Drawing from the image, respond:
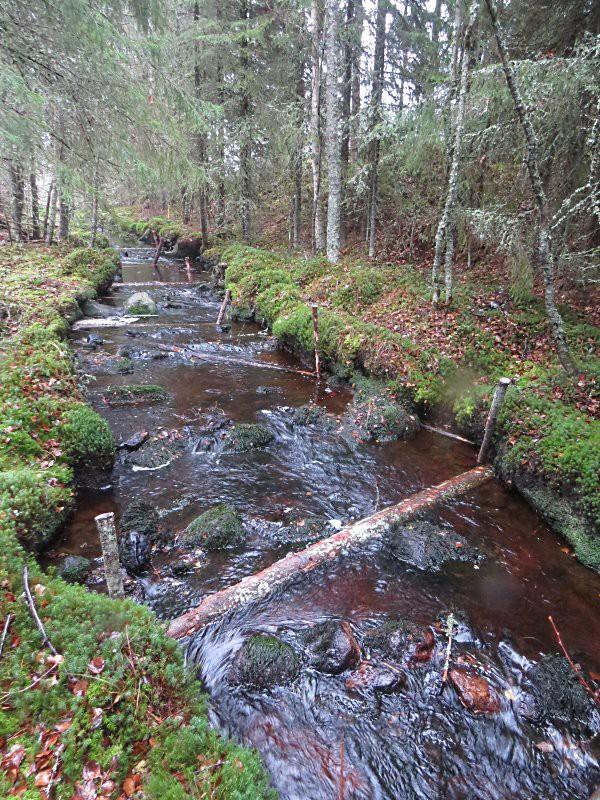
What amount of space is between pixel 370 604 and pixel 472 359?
6.09 metres

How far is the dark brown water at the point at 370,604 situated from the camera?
10.8 ft

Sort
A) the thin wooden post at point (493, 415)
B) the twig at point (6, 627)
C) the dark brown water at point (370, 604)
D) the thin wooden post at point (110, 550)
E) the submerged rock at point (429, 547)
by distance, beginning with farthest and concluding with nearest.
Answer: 1. the thin wooden post at point (493, 415)
2. the submerged rock at point (429, 547)
3. the thin wooden post at point (110, 550)
4. the dark brown water at point (370, 604)
5. the twig at point (6, 627)

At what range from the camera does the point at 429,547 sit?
542 centimetres

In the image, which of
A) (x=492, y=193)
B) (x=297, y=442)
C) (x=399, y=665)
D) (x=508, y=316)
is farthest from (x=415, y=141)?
(x=399, y=665)

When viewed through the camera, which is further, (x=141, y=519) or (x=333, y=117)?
(x=333, y=117)

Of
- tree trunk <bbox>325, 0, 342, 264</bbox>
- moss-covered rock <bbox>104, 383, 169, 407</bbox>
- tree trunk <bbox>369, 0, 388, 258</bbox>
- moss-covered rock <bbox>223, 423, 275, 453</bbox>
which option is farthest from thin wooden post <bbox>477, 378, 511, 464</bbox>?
tree trunk <bbox>369, 0, 388, 258</bbox>

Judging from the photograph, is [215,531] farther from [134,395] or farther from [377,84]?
[377,84]

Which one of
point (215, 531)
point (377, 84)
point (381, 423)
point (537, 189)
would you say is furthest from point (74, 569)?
point (377, 84)

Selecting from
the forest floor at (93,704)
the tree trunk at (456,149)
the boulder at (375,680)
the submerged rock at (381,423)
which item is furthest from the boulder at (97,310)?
the boulder at (375,680)

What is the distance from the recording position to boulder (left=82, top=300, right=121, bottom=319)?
49.6 ft

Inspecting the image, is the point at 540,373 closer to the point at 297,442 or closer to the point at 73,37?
the point at 297,442

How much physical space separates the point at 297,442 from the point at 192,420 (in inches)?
93.1

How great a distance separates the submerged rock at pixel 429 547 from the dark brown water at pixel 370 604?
0.14 metres

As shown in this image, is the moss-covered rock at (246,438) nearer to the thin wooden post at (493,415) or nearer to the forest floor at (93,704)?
the forest floor at (93,704)
